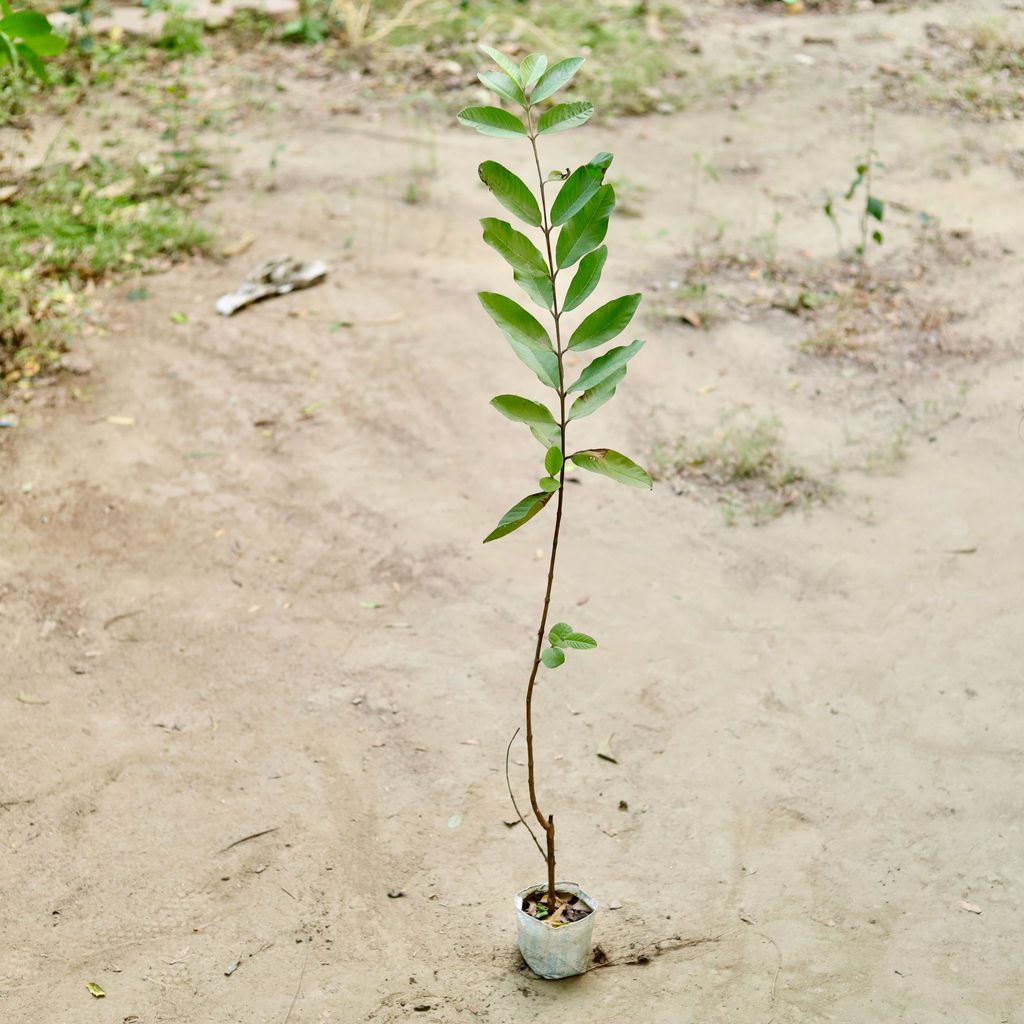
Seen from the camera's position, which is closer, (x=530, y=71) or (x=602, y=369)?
(x=530, y=71)

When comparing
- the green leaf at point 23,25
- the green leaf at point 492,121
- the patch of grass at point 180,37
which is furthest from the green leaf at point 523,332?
the patch of grass at point 180,37

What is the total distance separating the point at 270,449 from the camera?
423 cm

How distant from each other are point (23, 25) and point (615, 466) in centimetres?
272

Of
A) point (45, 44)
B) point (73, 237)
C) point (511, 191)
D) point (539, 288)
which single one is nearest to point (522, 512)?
point (539, 288)

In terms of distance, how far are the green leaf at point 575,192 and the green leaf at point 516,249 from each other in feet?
0.24

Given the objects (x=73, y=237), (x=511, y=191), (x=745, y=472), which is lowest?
(x=745, y=472)

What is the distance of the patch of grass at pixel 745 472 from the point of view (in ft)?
13.1

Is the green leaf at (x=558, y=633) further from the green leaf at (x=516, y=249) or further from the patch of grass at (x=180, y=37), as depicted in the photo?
the patch of grass at (x=180, y=37)

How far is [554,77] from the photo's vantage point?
6.40 feet

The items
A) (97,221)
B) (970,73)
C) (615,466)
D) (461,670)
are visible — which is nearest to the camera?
(615,466)

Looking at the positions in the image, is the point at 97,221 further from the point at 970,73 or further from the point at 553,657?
the point at 970,73

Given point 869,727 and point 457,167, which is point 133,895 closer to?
point 869,727

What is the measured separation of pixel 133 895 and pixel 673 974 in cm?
123

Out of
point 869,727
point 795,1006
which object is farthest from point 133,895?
point 869,727
